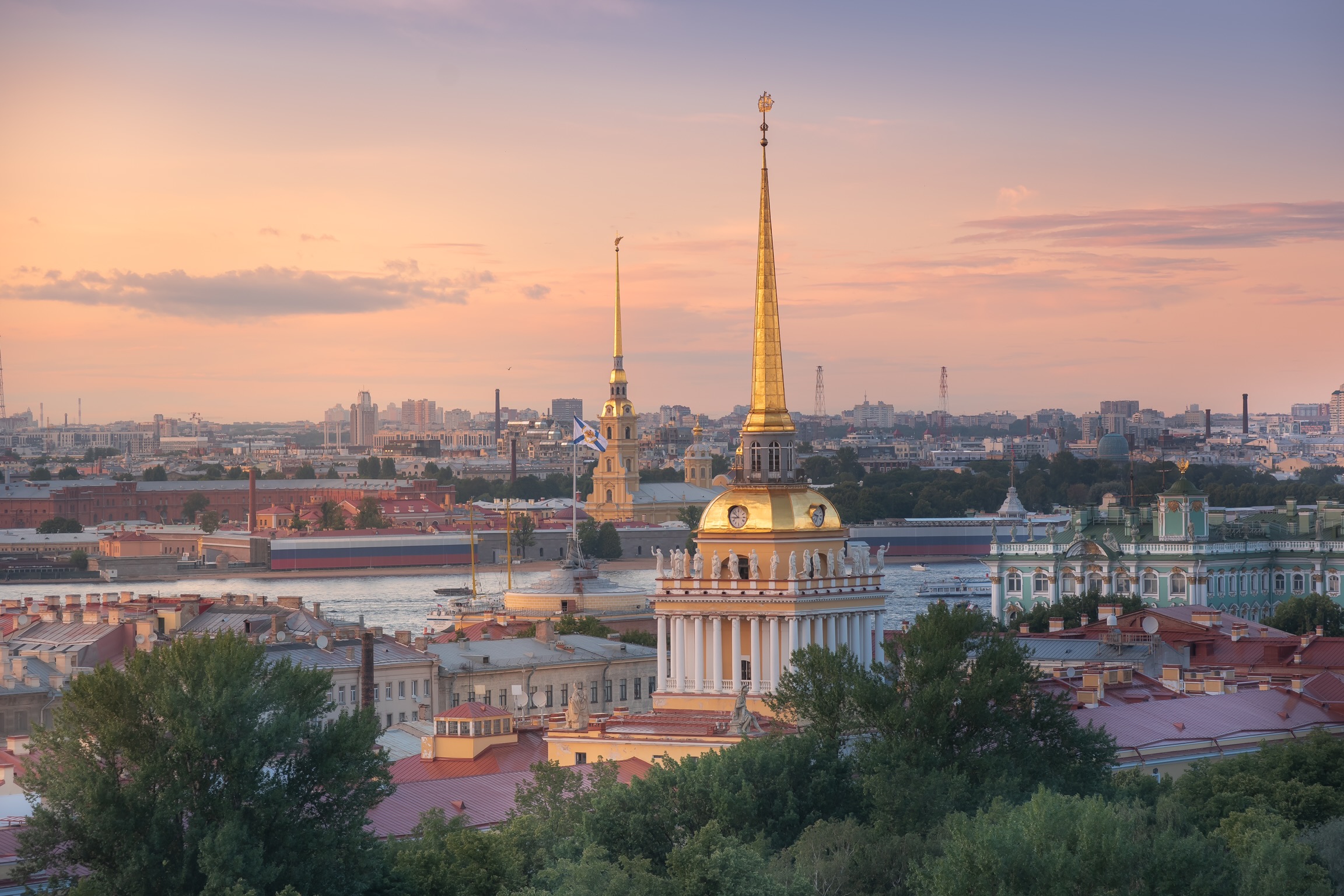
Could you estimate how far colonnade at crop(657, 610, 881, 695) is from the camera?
2973cm

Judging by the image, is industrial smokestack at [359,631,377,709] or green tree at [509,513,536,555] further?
green tree at [509,513,536,555]

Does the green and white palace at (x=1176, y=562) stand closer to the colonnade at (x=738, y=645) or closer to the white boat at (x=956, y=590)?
the white boat at (x=956, y=590)

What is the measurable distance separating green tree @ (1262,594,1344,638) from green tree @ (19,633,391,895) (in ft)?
110

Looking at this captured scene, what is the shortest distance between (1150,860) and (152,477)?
179 meters

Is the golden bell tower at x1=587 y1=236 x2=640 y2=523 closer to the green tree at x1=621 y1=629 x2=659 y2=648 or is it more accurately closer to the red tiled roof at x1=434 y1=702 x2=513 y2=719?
the green tree at x1=621 y1=629 x2=659 y2=648

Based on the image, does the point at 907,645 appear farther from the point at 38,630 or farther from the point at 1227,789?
the point at 38,630

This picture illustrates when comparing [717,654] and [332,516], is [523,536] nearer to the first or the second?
[332,516]

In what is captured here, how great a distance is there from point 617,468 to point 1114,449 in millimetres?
39917

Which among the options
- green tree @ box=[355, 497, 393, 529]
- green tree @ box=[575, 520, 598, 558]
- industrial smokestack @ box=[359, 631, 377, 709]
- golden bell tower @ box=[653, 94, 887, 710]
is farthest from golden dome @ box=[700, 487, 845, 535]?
green tree @ box=[355, 497, 393, 529]

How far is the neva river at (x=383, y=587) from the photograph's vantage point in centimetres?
9106

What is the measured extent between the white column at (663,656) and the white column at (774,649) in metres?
1.24

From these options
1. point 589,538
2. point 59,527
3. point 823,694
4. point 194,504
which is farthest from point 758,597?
point 194,504

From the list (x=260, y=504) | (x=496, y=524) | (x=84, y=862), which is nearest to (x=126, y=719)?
(x=84, y=862)

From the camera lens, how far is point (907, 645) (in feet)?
93.4
